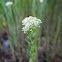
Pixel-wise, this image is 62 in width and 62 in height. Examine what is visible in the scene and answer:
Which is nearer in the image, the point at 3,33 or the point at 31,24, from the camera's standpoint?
the point at 31,24

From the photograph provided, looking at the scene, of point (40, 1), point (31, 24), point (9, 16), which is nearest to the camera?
point (31, 24)

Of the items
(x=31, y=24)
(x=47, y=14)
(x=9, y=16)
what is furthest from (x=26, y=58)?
(x=47, y=14)

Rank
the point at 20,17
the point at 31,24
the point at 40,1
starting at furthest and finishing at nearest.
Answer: the point at 40,1 < the point at 20,17 < the point at 31,24

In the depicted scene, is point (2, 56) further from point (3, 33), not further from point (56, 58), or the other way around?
point (56, 58)

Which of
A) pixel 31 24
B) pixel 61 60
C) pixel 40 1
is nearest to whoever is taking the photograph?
pixel 31 24

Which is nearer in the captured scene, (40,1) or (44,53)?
(44,53)

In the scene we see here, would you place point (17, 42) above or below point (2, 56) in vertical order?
above

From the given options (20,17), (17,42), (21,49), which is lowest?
(21,49)

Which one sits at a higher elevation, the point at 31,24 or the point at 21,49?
the point at 31,24

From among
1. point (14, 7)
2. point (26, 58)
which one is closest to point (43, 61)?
point (26, 58)
